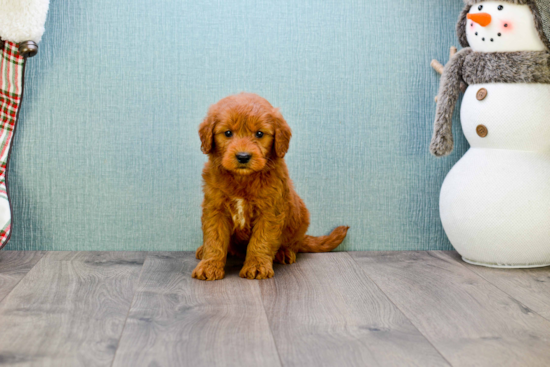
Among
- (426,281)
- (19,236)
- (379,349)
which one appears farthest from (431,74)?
(19,236)

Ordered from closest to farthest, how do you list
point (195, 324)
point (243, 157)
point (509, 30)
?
point (195, 324)
point (243, 157)
point (509, 30)

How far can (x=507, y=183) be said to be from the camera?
6.62 ft

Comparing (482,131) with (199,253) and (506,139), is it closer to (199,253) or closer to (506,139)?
(506,139)

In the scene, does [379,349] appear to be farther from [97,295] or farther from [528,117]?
[528,117]

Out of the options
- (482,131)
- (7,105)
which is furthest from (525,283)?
(7,105)

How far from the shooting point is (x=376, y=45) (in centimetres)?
232

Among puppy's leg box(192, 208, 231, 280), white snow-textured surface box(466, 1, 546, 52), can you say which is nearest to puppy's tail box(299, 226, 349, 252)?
puppy's leg box(192, 208, 231, 280)

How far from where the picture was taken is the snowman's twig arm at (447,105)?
2.15 metres

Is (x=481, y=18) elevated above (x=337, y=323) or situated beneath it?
elevated above

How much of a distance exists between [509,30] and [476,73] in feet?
0.64

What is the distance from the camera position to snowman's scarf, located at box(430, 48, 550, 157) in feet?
6.46

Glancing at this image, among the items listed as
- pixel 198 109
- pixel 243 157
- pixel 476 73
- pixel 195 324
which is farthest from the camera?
pixel 198 109

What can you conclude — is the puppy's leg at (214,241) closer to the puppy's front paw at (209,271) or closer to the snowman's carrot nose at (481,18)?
the puppy's front paw at (209,271)

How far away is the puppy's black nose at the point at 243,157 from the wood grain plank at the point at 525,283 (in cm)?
97
